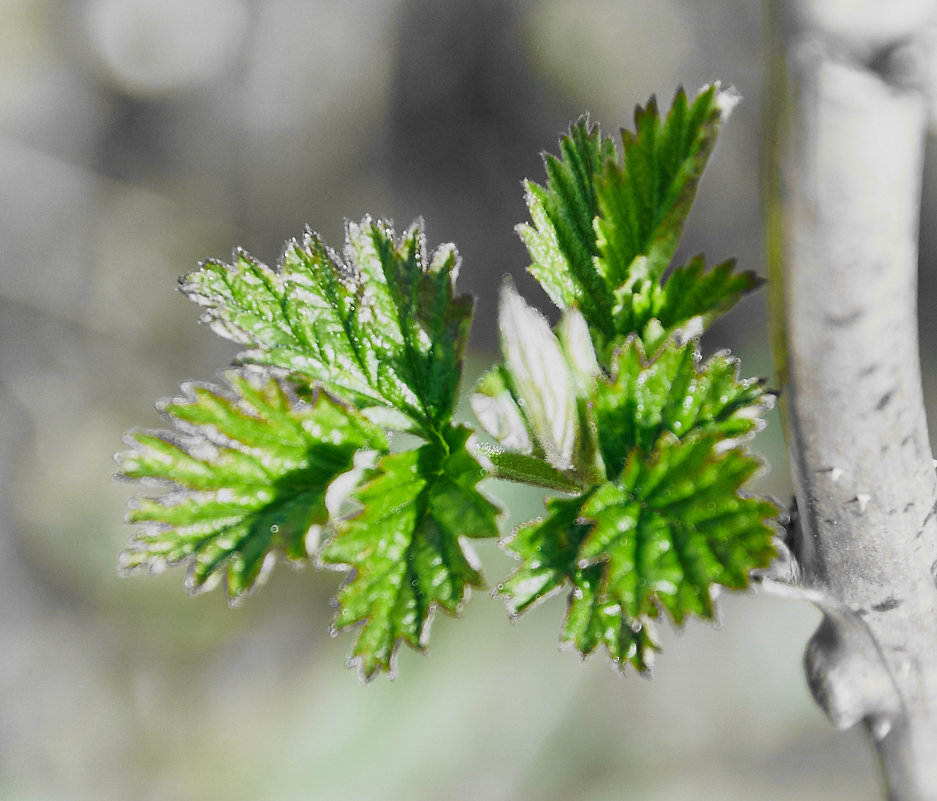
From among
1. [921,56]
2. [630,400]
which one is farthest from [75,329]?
[921,56]

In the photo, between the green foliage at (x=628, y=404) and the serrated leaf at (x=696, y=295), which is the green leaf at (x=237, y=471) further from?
the serrated leaf at (x=696, y=295)

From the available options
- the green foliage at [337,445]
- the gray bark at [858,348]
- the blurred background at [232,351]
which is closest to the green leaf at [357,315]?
the green foliage at [337,445]

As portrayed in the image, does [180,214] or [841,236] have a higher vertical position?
[180,214]

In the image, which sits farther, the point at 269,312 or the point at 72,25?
the point at 72,25

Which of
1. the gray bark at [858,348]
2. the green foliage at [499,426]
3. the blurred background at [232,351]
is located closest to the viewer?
the gray bark at [858,348]

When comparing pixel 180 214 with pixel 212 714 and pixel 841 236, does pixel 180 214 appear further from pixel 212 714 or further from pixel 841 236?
pixel 841 236

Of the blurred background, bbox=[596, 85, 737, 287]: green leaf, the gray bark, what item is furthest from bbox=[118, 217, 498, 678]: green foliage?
the blurred background

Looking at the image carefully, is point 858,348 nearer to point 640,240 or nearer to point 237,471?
point 640,240
